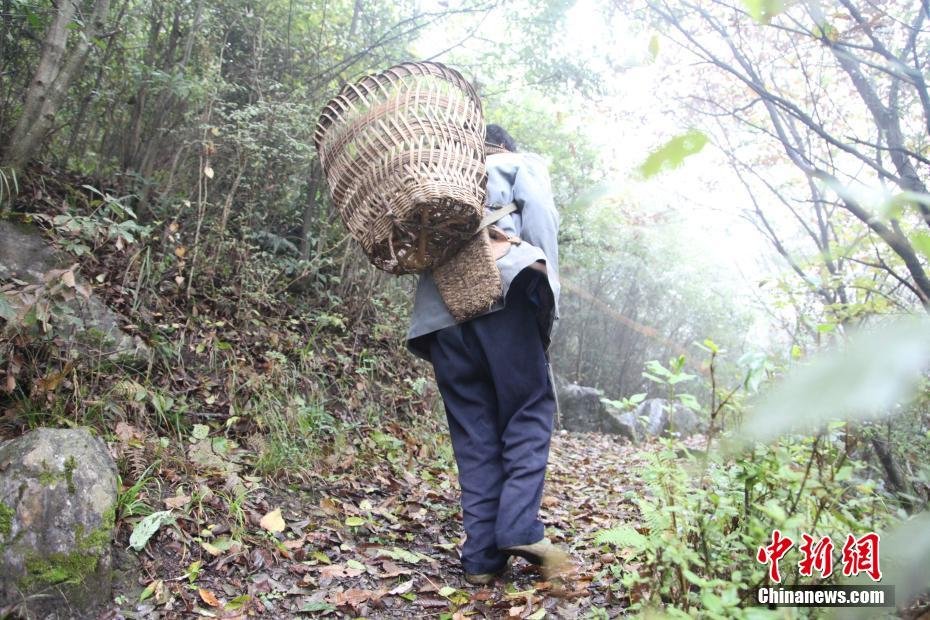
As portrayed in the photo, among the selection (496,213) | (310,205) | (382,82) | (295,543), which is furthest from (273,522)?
(310,205)

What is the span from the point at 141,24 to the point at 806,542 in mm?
5633

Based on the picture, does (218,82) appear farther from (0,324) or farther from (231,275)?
(0,324)

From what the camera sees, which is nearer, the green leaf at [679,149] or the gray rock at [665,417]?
the green leaf at [679,149]

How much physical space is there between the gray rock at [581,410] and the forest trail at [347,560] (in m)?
5.72

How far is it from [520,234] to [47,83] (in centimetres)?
298

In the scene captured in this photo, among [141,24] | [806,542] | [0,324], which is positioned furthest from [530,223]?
[141,24]

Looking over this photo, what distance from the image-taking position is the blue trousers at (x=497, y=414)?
2.70m

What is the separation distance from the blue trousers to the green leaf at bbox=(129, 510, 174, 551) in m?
1.25

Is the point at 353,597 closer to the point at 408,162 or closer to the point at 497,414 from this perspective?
the point at 497,414

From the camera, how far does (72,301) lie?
10.9ft

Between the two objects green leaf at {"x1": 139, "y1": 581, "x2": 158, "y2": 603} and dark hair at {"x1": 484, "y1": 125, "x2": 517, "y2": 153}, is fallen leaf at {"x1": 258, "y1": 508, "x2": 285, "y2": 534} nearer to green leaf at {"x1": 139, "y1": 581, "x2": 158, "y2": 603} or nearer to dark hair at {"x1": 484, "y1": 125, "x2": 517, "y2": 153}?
green leaf at {"x1": 139, "y1": 581, "x2": 158, "y2": 603}

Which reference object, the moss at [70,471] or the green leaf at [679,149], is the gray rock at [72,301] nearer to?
the moss at [70,471]

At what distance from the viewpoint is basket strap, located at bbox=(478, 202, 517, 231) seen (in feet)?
9.02

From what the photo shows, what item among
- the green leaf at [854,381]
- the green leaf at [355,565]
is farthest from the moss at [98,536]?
the green leaf at [854,381]
